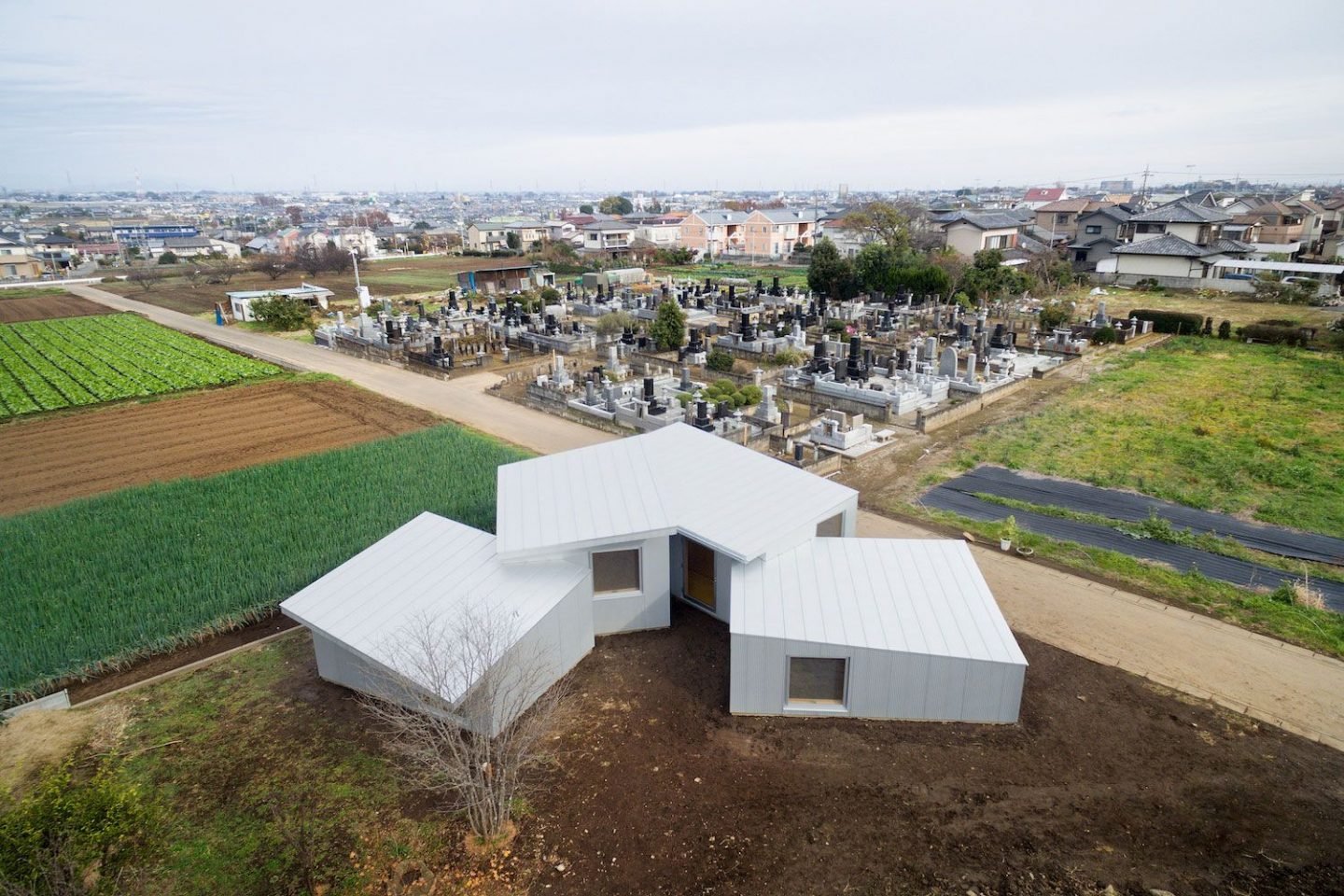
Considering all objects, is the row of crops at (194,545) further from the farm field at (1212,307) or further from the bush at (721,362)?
the farm field at (1212,307)

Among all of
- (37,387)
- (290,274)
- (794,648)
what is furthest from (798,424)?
(290,274)

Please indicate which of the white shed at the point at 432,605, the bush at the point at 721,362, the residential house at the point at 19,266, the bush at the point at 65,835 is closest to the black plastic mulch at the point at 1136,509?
the white shed at the point at 432,605

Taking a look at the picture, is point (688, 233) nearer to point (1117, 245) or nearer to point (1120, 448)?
point (1117, 245)

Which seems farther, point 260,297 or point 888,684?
point 260,297

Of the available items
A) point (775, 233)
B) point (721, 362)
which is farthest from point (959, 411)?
point (775, 233)

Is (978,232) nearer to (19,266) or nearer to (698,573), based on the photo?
(698,573)

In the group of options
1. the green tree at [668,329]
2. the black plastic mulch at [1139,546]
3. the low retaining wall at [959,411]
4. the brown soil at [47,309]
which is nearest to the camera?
the black plastic mulch at [1139,546]
